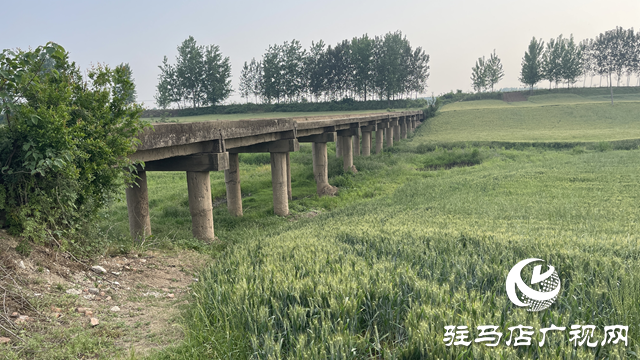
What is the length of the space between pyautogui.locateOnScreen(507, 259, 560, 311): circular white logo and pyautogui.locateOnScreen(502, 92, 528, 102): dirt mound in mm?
82702

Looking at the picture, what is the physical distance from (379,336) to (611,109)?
65945 mm

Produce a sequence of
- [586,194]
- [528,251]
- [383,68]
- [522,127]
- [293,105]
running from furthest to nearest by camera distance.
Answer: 1. [383,68]
2. [293,105]
3. [522,127]
4. [586,194]
5. [528,251]

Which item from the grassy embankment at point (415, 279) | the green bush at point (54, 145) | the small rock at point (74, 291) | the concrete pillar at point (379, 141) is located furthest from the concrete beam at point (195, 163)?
the concrete pillar at point (379, 141)

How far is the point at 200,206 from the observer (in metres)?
11.7

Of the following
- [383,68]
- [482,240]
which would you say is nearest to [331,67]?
[383,68]

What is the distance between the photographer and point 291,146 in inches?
687

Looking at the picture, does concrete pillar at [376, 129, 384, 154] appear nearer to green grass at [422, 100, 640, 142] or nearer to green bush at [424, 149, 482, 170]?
green bush at [424, 149, 482, 170]

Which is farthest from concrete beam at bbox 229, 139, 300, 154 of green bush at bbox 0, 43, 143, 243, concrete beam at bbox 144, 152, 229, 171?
green bush at bbox 0, 43, 143, 243

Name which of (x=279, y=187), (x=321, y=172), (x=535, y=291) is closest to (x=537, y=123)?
(x=321, y=172)

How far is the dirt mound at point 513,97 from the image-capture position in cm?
7968

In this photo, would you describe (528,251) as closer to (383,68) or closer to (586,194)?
(586,194)

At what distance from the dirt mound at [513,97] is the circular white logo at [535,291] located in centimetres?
8270

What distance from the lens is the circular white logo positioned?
450 cm

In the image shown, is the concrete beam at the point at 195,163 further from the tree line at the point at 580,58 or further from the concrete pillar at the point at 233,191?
the tree line at the point at 580,58
